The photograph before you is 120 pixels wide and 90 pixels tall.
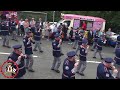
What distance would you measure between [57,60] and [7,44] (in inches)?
210

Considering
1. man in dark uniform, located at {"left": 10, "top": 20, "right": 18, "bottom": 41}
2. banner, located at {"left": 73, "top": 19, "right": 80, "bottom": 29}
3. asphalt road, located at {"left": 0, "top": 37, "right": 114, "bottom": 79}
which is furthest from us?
banner, located at {"left": 73, "top": 19, "right": 80, "bottom": 29}

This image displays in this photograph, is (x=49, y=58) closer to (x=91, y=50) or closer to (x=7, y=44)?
(x=7, y=44)

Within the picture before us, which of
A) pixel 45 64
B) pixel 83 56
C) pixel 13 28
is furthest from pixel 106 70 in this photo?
pixel 13 28

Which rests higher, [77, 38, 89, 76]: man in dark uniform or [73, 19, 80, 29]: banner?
[73, 19, 80, 29]: banner

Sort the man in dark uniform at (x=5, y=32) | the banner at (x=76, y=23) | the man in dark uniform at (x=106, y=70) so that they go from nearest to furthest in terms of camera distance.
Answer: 1. the man in dark uniform at (x=106, y=70)
2. the man in dark uniform at (x=5, y=32)
3. the banner at (x=76, y=23)

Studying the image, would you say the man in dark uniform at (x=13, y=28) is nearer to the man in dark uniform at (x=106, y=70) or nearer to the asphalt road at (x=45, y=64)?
the asphalt road at (x=45, y=64)

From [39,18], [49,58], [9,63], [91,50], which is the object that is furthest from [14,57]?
[39,18]

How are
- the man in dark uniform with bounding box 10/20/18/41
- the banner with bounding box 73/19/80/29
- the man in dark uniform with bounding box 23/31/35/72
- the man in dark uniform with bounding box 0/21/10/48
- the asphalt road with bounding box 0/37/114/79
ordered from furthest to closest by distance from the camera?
the banner with bounding box 73/19/80/29, the man in dark uniform with bounding box 10/20/18/41, the man in dark uniform with bounding box 0/21/10/48, the man in dark uniform with bounding box 23/31/35/72, the asphalt road with bounding box 0/37/114/79

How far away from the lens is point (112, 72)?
11.0 metres

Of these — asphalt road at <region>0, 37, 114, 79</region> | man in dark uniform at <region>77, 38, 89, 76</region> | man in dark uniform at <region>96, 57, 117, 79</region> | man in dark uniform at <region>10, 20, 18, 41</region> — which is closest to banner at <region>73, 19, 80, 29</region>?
asphalt road at <region>0, 37, 114, 79</region>

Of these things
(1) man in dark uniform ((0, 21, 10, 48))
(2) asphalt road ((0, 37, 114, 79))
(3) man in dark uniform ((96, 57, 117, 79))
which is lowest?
(2) asphalt road ((0, 37, 114, 79))

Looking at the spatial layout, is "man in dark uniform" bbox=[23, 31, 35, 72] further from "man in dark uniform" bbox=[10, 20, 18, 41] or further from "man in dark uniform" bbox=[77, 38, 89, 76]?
"man in dark uniform" bbox=[10, 20, 18, 41]

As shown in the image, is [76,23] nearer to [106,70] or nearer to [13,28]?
[13,28]

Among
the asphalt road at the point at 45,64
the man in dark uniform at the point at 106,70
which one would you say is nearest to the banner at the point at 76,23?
the asphalt road at the point at 45,64
